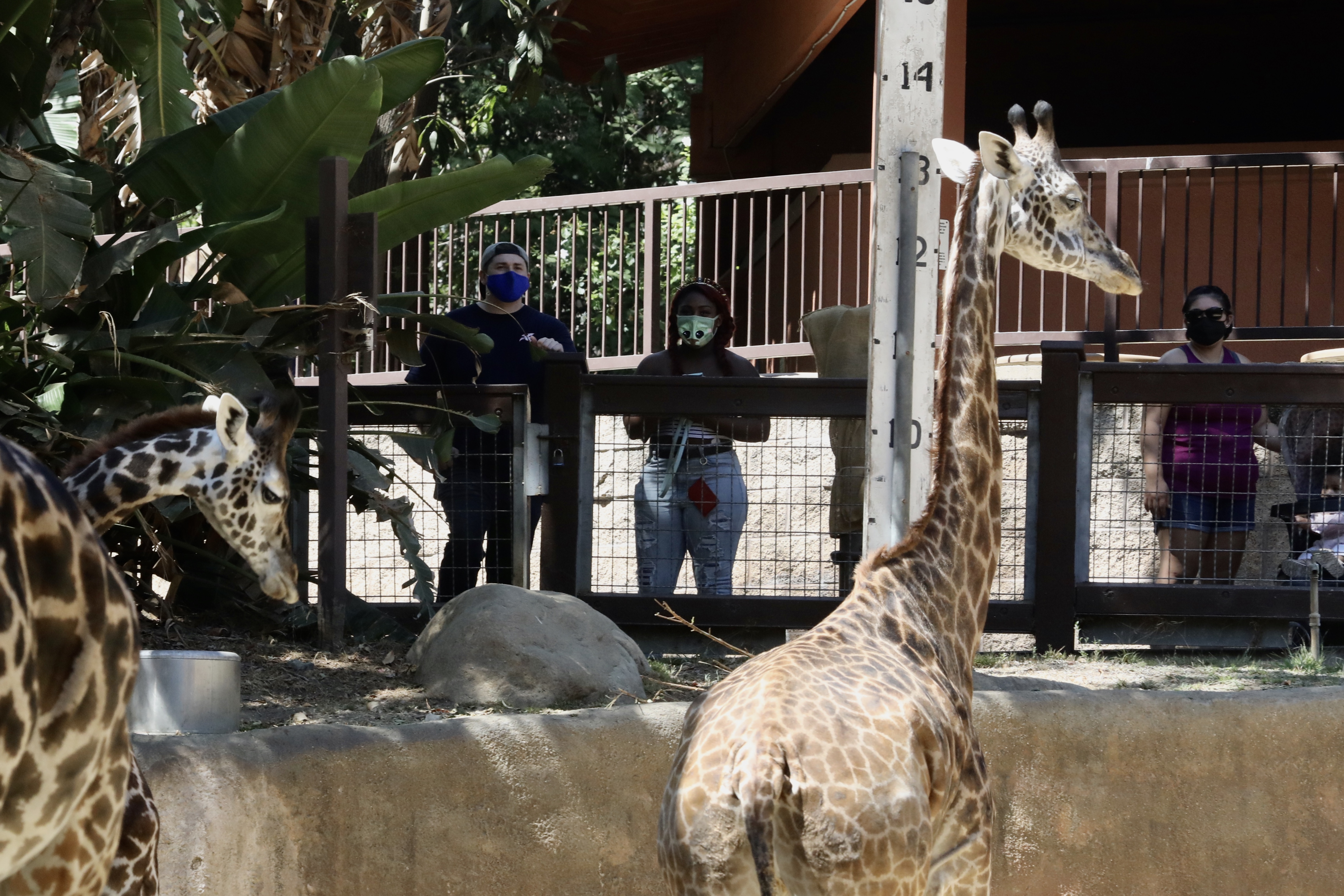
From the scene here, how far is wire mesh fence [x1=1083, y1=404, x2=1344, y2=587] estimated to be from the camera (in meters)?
6.74

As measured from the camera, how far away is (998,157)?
4285 millimetres

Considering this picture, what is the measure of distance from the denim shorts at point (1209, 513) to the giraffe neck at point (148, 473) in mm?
4388

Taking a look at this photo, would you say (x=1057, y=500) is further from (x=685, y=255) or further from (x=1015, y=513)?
(x=685, y=255)

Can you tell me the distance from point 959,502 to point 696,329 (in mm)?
3123

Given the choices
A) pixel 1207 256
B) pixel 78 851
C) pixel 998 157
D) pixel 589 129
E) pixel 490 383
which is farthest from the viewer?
pixel 589 129

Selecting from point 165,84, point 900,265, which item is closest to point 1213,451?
point 900,265

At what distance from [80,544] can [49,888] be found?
0.56 meters

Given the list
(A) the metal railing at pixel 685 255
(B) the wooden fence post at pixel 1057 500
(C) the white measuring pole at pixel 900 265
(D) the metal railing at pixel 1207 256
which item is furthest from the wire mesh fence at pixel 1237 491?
(D) the metal railing at pixel 1207 256

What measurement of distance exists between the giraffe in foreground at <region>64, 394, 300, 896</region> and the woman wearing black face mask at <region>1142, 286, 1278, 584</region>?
13.1 ft

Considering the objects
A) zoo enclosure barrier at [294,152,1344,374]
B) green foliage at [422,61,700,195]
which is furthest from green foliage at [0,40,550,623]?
green foliage at [422,61,700,195]

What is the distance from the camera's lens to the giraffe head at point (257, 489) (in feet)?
15.0

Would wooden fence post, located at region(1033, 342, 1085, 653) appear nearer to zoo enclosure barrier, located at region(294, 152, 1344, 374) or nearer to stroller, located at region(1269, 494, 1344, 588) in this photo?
stroller, located at region(1269, 494, 1344, 588)

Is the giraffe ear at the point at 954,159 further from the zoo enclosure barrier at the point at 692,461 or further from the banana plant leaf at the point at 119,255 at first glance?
the banana plant leaf at the point at 119,255

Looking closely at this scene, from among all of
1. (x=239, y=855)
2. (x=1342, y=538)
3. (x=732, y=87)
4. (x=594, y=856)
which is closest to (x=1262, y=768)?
(x=1342, y=538)
